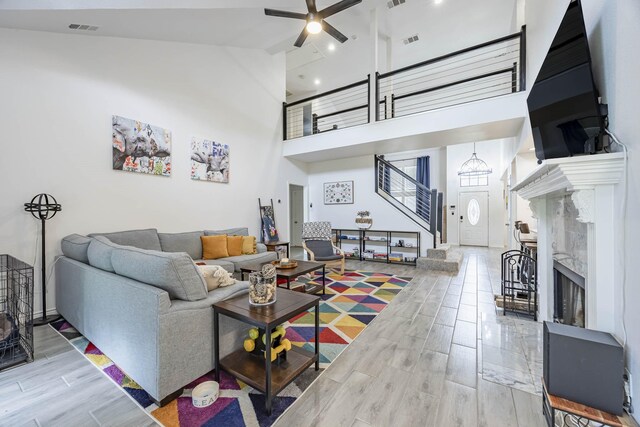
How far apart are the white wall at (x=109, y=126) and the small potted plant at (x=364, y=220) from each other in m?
2.44

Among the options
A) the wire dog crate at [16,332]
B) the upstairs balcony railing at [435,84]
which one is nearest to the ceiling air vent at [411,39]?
the upstairs balcony railing at [435,84]

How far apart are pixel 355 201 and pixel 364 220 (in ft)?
1.84

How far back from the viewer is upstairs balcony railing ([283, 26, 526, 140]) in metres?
4.27

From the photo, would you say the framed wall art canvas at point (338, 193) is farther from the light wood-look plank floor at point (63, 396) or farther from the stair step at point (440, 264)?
the light wood-look plank floor at point (63, 396)

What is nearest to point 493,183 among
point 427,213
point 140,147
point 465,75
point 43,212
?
point 465,75

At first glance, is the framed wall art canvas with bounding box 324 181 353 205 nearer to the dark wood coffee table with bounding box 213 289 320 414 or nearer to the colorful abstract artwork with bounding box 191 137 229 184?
the colorful abstract artwork with bounding box 191 137 229 184

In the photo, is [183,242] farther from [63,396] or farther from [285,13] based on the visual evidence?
[285,13]

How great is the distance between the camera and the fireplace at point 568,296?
2.01 metres

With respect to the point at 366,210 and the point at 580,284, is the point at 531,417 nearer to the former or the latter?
the point at 580,284

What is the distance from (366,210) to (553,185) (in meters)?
4.76

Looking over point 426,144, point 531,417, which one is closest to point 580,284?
point 531,417

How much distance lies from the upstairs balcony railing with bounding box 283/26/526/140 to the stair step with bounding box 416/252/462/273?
114 inches

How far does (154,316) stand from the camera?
1.57 metres

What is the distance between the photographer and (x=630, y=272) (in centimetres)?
122
